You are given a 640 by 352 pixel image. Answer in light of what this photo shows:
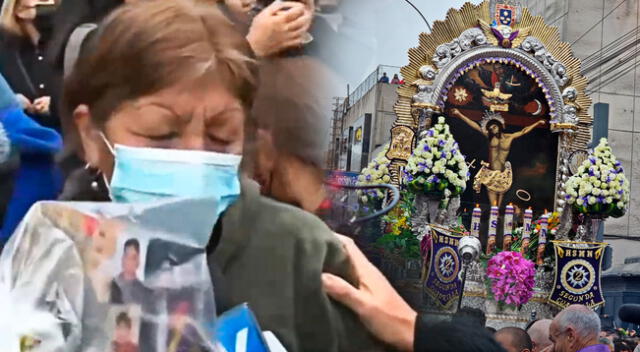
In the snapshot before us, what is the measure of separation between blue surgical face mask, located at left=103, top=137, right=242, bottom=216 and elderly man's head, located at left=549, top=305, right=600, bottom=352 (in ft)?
7.14

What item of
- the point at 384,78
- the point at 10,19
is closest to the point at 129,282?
the point at 10,19

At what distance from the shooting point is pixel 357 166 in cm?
334

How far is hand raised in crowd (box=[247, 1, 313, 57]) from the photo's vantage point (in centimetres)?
285

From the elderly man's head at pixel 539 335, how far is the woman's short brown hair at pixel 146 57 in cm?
249

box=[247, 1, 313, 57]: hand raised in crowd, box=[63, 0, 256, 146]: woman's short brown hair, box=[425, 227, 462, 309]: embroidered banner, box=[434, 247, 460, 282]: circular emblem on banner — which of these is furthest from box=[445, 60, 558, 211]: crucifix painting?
box=[63, 0, 256, 146]: woman's short brown hair

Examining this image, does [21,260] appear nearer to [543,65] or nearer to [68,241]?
[68,241]

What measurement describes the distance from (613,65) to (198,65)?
137 inches

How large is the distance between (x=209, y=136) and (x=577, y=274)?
3.18 metres

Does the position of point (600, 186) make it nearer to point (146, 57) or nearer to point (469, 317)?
point (469, 317)

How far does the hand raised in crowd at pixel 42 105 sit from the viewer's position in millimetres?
2730

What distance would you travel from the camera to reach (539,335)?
4566 mm

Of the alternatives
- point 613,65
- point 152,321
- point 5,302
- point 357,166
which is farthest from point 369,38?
point 613,65

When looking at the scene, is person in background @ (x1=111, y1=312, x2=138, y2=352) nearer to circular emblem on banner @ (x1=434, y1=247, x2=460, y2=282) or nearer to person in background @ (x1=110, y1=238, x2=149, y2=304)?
person in background @ (x1=110, y1=238, x2=149, y2=304)

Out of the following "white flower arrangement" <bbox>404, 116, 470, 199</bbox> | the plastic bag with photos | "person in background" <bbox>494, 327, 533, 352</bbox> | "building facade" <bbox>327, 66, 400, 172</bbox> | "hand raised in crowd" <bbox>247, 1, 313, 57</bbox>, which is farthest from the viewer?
"white flower arrangement" <bbox>404, 116, 470, 199</bbox>
